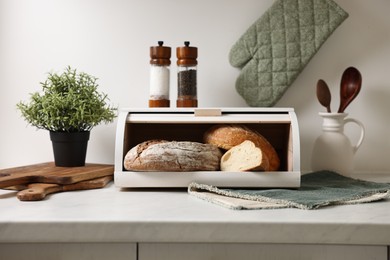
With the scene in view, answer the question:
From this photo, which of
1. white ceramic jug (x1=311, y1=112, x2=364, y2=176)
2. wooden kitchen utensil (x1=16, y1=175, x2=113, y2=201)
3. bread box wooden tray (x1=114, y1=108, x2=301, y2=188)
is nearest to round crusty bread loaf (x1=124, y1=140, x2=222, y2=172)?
bread box wooden tray (x1=114, y1=108, x2=301, y2=188)

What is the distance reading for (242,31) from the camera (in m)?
1.67

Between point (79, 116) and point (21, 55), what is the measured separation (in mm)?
429

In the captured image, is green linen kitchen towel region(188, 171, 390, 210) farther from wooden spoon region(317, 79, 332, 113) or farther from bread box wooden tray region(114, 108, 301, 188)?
wooden spoon region(317, 79, 332, 113)

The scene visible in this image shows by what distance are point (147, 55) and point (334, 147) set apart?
0.68m

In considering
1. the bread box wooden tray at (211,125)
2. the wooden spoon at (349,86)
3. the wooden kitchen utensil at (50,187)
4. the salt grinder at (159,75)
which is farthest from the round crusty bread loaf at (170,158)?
the wooden spoon at (349,86)

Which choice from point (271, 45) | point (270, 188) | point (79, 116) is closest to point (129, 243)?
point (270, 188)

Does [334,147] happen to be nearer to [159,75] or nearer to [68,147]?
[159,75]

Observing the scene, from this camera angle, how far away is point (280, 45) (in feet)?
5.38

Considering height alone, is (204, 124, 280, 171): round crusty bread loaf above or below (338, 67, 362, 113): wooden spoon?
below

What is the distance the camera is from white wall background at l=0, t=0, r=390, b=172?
167cm

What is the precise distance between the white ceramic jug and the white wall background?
0.14 metres

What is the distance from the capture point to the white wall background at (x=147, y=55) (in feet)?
5.48

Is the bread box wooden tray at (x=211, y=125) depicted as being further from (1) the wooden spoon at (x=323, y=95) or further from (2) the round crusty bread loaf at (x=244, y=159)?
(1) the wooden spoon at (x=323, y=95)

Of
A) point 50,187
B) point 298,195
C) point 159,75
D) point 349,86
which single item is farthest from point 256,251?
point 349,86
